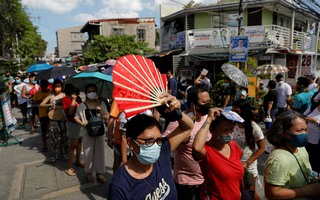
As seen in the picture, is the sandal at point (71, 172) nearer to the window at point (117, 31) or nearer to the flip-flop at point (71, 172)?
the flip-flop at point (71, 172)

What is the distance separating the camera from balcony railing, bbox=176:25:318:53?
14041 mm

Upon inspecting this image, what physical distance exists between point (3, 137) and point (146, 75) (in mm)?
6977

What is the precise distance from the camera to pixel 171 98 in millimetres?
1611

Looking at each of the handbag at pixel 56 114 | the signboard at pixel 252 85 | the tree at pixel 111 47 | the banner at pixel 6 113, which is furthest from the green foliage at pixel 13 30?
the signboard at pixel 252 85

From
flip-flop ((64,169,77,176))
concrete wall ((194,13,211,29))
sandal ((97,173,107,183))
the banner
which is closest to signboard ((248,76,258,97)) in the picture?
sandal ((97,173,107,183))

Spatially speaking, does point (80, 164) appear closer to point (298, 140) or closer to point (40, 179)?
point (40, 179)

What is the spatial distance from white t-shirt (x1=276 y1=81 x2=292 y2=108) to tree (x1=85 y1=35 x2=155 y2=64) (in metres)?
15.2

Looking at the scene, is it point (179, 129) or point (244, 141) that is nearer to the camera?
point (179, 129)

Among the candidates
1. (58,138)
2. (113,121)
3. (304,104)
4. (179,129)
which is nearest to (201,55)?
(304,104)

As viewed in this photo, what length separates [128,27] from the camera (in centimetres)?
2728

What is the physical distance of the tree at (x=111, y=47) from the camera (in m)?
20.4

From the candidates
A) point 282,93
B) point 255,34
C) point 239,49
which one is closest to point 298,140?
point 282,93

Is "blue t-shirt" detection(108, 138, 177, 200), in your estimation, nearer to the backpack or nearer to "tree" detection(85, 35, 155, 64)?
the backpack

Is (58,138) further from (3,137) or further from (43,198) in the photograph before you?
(3,137)
